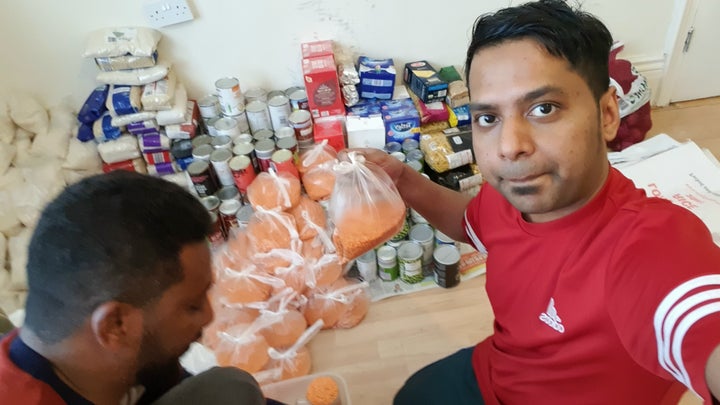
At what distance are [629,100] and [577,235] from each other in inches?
49.3

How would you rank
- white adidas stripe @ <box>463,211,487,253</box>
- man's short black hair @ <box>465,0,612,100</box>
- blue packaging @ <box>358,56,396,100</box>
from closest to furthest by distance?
1. man's short black hair @ <box>465,0,612,100</box>
2. white adidas stripe @ <box>463,211,487,253</box>
3. blue packaging @ <box>358,56,396,100</box>

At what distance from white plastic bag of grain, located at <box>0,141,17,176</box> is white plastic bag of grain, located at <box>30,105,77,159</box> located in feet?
0.16

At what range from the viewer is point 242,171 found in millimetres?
1461

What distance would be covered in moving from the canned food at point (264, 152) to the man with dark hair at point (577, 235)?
866 mm

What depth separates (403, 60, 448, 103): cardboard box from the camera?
1.61 m

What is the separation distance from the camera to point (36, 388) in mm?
583

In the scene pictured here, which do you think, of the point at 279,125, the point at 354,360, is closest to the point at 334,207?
the point at 354,360

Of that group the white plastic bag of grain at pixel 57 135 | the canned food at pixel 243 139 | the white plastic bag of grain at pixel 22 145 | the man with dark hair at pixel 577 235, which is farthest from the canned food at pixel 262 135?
the man with dark hair at pixel 577 235

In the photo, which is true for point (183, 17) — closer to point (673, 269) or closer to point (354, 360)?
point (354, 360)

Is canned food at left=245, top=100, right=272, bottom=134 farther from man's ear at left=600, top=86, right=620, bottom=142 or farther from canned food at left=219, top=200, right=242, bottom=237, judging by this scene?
man's ear at left=600, top=86, right=620, bottom=142

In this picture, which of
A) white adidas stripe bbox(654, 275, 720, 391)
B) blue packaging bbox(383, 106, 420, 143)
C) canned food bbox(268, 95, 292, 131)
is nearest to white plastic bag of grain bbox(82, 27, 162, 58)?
canned food bbox(268, 95, 292, 131)

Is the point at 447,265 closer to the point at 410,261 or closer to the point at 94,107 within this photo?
the point at 410,261

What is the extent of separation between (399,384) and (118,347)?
82cm

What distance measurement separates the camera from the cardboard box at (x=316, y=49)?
61.8 inches
